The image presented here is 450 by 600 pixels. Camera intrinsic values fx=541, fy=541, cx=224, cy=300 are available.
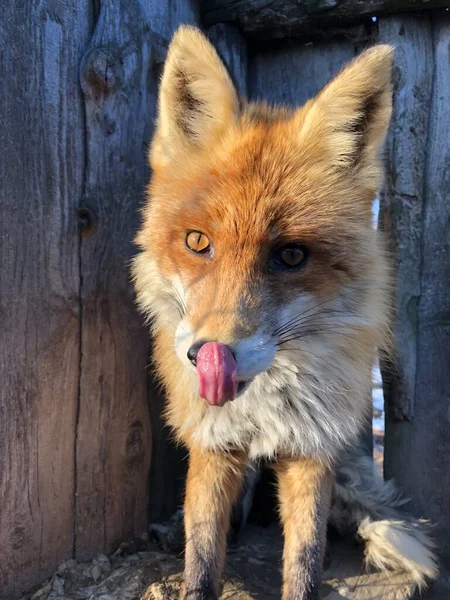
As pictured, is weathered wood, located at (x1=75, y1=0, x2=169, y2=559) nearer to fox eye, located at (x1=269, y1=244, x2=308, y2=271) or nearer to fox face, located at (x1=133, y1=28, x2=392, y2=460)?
fox face, located at (x1=133, y1=28, x2=392, y2=460)

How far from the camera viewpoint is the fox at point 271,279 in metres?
1.27

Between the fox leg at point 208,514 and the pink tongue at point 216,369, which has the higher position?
the pink tongue at point 216,369

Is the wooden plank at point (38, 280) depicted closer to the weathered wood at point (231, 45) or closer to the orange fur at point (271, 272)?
the orange fur at point (271, 272)

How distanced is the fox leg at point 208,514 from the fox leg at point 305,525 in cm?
17

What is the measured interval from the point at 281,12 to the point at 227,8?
0.21 metres

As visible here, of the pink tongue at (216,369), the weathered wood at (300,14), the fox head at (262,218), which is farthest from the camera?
the weathered wood at (300,14)

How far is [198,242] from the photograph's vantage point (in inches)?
52.8

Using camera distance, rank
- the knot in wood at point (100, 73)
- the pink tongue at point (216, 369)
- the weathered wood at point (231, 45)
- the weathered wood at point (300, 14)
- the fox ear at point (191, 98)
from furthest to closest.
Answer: the weathered wood at point (231, 45) < the weathered wood at point (300, 14) < the knot in wood at point (100, 73) < the fox ear at point (191, 98) < the pink tongue at point (216, 369)

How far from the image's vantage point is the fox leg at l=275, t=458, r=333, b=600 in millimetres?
1500

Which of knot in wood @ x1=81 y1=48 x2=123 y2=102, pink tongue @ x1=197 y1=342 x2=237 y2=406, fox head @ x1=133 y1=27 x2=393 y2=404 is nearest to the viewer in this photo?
pink tongue @ x1=197 y1=342 x2=237 y2=406

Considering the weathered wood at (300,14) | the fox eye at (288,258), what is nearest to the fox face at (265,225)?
the fox eye at (288,258)

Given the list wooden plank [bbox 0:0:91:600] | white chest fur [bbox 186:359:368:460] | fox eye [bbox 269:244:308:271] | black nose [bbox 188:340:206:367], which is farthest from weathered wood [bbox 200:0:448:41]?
black nose [bbox 188:340:206:367]

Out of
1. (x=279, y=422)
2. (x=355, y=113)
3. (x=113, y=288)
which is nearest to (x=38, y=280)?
(x=113, y=288)

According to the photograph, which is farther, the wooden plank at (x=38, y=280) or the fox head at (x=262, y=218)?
the wooden plank at (x=38, y=280)
